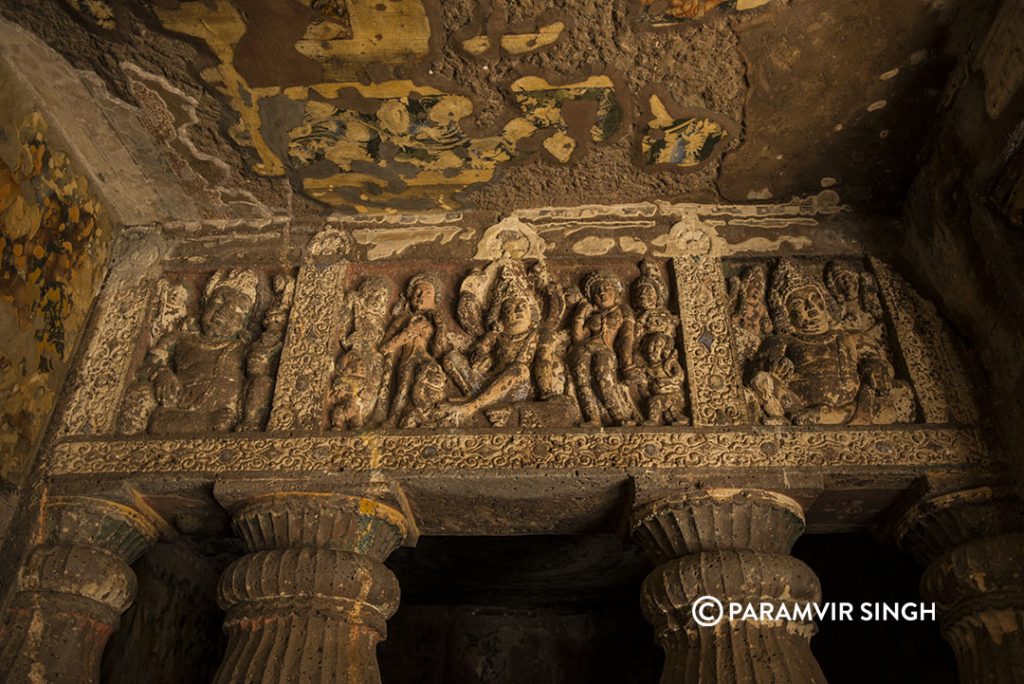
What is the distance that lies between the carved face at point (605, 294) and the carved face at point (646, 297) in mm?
125

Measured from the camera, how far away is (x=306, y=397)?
4.04 metres

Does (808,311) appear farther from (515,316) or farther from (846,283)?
(515,316)

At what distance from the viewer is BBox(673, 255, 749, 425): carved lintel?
12.7 feet

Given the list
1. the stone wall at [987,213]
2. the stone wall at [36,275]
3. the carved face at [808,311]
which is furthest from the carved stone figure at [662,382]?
the stone wall at [36,275]

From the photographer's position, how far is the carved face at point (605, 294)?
430cm

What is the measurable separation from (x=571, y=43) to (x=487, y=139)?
712 mm

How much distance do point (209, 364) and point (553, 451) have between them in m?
1.87

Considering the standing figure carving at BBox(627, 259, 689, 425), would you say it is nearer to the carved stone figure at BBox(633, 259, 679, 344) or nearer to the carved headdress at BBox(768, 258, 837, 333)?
the carved stone figure at BBox(633, 259, 679, 344)

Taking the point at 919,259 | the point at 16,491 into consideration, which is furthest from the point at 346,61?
the point at 919,259

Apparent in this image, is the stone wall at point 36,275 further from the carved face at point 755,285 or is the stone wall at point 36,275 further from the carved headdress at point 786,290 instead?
the carved headdress at point 786,290

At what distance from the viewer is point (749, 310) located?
4270mm

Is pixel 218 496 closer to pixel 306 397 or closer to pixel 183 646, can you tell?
pixel 306 397

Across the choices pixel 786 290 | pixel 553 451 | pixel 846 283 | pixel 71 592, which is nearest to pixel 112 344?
pixel 71 592

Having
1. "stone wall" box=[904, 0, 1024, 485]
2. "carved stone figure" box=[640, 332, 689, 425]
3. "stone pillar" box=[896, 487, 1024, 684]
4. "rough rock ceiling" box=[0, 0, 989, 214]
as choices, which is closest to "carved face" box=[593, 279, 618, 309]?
"carved stone figure" box=[640, 332, 689, 425]
